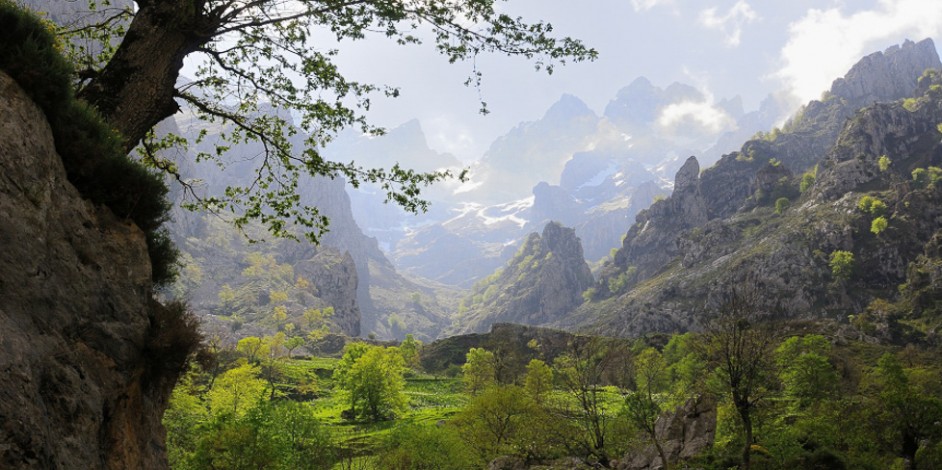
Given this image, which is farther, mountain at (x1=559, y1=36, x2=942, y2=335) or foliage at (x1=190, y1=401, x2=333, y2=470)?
mountain at (x1=559, y1=36, x2=942, y2=335)

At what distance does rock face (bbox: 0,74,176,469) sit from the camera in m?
5.40

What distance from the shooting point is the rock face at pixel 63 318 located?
213 inches

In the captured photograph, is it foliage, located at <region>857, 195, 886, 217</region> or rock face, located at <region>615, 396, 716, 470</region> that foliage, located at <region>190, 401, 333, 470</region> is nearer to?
rock face, located at <region>615, 396, 716, 470</region>

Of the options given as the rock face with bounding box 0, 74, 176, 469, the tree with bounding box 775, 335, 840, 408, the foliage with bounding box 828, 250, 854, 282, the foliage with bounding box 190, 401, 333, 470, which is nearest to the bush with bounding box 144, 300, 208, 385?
the rock face with bounding box 0, 74, 176, 469

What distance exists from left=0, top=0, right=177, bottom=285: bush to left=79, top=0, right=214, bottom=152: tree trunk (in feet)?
2.31

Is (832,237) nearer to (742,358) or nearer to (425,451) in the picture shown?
(742,358)

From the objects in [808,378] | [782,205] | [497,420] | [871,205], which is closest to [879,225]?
[871,205]

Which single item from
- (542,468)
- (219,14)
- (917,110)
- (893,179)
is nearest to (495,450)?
(542,468)

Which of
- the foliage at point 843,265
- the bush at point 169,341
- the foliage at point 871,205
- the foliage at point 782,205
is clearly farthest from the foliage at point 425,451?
the foliage at point 782,205

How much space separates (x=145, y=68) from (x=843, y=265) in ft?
557

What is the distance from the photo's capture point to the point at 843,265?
136375 mm

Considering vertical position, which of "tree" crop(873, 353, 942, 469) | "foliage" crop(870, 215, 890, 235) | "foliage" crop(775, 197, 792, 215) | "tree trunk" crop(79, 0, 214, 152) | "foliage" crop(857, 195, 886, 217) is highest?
"foliage" crop(775, 197, 792, 215)

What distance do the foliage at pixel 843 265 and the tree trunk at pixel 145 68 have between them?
167767 millimetres

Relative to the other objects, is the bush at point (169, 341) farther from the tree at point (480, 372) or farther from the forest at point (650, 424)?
the tree at point (480, 372)
